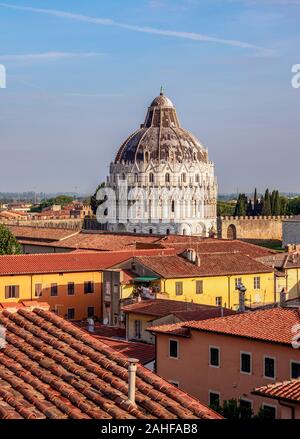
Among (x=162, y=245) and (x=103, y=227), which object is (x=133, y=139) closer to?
(x=103, y=227)

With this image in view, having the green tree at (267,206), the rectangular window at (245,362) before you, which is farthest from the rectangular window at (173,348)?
the green tree at (267,206)

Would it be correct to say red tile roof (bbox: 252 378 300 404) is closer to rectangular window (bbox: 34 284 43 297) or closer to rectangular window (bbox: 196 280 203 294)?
rectangular window (bbox: 196 280 203 294)

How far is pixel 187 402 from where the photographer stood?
5.42 metres

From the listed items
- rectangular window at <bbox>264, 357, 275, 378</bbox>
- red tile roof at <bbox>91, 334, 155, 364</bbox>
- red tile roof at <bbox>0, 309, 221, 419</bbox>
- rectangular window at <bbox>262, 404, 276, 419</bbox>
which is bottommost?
rectangular window at <bbox>262, 404, 276, 419</bbox>

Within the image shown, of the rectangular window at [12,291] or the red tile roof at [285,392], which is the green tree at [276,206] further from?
the red tile roof at [285,392]

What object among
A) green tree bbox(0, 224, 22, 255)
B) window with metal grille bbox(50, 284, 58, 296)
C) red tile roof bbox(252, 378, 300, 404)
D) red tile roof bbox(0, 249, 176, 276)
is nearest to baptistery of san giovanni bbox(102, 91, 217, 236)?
green tree bbox(0, 224, 22, 255)

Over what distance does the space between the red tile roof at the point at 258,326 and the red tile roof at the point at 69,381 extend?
343 inches

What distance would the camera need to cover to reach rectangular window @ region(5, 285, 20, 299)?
29.8m

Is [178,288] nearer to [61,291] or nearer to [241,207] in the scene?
[61,291]

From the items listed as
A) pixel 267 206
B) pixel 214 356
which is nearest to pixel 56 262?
pixel 214 356

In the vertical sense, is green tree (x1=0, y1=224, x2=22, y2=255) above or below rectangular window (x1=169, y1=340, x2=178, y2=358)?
above

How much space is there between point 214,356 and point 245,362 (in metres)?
0.71

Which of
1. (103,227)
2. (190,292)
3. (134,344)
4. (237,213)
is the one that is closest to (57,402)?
(134,344)

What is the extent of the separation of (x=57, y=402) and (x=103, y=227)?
7549 cm
